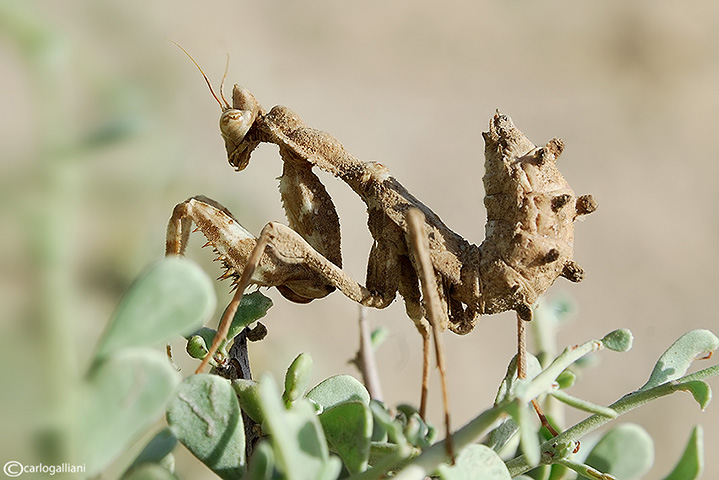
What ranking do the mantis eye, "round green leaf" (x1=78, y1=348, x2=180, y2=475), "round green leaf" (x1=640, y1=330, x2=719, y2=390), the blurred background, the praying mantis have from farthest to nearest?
the blurred background, the mantis eye, the praying mantis, "round green leaf" (x1=640, y1=330, x2=719, y2=390), "round green leaf" (x1=78, y1=348, x2=180, y2=475)

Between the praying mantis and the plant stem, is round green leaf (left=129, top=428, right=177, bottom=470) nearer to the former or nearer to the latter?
the plant stem

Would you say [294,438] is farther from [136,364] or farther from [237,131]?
[237,131]

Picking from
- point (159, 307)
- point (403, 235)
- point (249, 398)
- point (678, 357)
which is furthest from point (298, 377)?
point (403, 235)

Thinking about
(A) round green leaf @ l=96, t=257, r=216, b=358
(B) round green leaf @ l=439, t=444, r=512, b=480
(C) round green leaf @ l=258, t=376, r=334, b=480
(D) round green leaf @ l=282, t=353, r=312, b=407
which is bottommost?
(D) round green leaf @ l=282, t=353, r=312, b=407

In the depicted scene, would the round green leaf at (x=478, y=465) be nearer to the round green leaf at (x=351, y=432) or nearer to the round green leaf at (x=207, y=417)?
the round green leaf at (x=351, y=432)

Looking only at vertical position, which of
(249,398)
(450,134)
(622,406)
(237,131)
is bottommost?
(249,398)

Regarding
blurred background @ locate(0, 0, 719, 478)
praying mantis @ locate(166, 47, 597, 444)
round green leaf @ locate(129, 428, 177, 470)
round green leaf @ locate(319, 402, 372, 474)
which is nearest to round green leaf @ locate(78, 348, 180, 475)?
round green leaf @ locate(129, 428, 177, 470)
